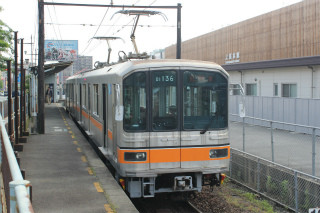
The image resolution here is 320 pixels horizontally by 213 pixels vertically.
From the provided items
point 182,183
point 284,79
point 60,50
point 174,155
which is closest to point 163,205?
point 182,183

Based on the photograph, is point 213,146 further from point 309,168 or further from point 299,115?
point 299,115

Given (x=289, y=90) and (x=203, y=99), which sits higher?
(x=289, y=90)

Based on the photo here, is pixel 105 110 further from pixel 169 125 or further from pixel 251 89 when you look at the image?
pixel 251 89

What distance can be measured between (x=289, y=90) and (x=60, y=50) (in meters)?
35.8

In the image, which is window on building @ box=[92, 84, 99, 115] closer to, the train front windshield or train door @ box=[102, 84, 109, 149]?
train door @ box=[102, 84, 109, 149]

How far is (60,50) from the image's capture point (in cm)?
5138

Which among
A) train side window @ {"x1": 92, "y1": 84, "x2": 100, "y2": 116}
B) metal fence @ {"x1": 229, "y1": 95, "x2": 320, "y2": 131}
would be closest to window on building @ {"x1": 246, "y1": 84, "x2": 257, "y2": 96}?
metal fence @ {"x1": 229, "y1": 95, "x2": 320, "y2": 131}

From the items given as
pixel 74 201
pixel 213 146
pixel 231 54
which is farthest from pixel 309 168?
pixel 231 54

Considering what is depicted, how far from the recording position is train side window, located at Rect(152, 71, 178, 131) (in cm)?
782

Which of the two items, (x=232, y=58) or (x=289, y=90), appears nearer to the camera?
(x=289, y=90)

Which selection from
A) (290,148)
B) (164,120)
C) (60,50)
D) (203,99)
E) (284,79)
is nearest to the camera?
(164,120)

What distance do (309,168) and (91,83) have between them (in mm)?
Result: 6632

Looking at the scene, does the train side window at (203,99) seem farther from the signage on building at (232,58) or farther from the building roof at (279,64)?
the signage on building at (232,58)

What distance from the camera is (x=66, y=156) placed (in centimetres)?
1118
